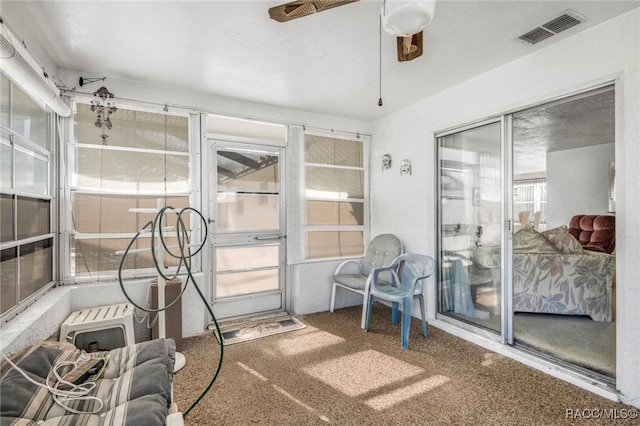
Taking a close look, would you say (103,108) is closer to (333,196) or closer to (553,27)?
(333,196)

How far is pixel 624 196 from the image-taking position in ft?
6.57

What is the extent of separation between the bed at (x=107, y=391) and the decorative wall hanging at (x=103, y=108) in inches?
81.6

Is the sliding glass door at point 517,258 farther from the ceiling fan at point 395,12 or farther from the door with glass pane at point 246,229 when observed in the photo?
the door with glass pane at point 246,229

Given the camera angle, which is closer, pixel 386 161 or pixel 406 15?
pixel 406 15

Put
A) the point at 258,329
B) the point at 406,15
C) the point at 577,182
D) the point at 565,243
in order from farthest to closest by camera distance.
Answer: the point at 577,182 → the point at 565,243 → the point at 258,329 → the point at 406,15

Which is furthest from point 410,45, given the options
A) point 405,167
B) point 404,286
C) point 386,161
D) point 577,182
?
point 577,182

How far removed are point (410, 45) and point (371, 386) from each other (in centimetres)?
231

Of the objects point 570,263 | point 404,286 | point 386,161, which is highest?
point 386,161

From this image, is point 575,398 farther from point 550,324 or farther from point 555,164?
point 555,164

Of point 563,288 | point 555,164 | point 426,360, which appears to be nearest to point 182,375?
point 426,360

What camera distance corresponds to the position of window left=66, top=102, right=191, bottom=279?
283 centimetres

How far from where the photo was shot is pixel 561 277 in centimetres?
342

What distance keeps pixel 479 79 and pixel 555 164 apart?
3.88 m

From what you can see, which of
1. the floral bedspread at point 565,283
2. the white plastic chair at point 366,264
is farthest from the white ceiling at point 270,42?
the floral bedspread at point 565,283
